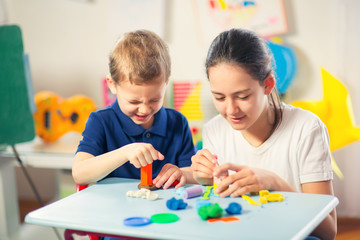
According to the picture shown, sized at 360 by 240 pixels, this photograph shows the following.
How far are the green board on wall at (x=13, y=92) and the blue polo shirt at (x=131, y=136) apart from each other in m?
0.99

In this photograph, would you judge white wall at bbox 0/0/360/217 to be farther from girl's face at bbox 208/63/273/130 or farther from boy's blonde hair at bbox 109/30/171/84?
girl's face at bbox 208/63/273/130

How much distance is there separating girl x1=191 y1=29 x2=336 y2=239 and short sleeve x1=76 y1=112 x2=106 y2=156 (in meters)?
0.31

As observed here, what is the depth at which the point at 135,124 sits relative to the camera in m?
1.40

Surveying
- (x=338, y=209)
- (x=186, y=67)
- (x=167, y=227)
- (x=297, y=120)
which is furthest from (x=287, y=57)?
(x=167, y=227)

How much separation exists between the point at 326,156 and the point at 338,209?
4.99 ft

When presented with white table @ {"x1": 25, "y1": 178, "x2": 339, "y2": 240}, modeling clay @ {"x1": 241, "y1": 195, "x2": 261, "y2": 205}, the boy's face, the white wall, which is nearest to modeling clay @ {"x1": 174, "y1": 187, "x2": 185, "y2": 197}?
white table @ {"x1": 25, "y1": 178, "x2": 339, "y2": 240}

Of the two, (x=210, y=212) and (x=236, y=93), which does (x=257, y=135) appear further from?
(x=210, y=212)

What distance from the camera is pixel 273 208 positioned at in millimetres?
982

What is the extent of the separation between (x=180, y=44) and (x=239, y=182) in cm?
187

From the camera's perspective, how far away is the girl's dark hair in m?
1.19

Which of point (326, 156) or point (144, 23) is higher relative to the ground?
point (144, 23)

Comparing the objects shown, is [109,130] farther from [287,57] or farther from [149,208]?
[287,57]

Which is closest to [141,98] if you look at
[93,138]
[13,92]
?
[93,138]

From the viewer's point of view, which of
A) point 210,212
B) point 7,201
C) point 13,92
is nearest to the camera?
point 210,212
